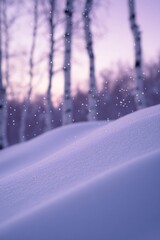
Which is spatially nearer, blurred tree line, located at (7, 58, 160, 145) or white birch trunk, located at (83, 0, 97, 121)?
white birch trunk, located at (83, 0, 97, 121)

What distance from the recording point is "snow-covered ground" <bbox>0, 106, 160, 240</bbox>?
1.70 meters

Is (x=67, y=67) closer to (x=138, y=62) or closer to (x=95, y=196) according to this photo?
(x=138, y=62)

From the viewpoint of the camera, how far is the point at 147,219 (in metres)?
1.66

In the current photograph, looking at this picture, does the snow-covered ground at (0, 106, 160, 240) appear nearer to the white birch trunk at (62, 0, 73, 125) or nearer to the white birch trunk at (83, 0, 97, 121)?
the white birch trunk at (62, 0, 73, 125)

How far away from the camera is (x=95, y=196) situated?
6.17 feet

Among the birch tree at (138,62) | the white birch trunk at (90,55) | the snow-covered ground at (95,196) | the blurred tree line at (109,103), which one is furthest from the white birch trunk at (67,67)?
the blurred tree line at (109,103)

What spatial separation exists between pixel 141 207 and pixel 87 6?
796cm

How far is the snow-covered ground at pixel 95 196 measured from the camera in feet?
5.56

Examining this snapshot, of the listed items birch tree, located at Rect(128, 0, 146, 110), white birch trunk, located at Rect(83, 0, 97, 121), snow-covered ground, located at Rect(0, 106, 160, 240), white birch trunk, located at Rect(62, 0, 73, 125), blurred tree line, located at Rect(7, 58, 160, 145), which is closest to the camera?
snow-covered ground, located at Rect(0, 106, 160, 240)

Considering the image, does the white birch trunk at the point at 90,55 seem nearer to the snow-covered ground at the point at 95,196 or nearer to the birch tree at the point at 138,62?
the birch tree at the point at 138,62

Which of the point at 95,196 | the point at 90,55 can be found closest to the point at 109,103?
the point at 90,55

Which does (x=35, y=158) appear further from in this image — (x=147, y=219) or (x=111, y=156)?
(x=147, y=219)

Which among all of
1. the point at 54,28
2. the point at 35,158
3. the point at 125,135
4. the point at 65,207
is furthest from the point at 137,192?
the point at 54,28

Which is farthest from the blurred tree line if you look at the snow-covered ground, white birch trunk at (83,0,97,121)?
the snow-covered ground
